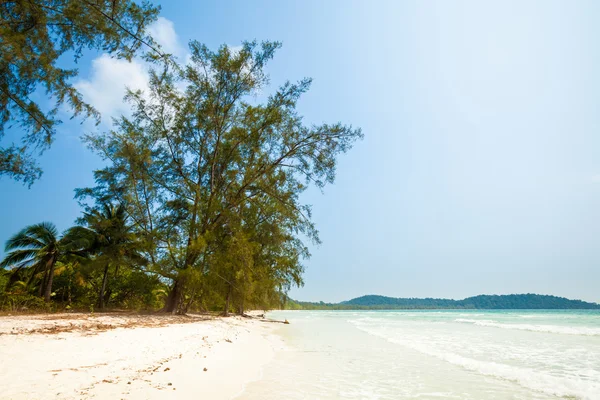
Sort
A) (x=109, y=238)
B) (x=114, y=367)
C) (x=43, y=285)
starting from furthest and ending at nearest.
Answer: (x=109, y=238) → (x=43, y=285) → (x=114, y=367)

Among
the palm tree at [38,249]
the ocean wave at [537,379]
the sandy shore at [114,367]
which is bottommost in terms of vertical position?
the ocean wave at [537,379]

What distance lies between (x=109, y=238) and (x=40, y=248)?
393 cm

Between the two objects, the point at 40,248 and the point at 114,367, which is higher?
the point at 40,248

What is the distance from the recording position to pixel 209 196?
52.4ft

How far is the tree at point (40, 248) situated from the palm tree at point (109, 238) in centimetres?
94

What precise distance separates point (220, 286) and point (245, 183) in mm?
5308

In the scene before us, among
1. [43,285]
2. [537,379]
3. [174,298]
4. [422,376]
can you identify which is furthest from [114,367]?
[43,285]

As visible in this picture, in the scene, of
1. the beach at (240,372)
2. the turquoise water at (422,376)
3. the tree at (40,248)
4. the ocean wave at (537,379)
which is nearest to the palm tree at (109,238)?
the tree at (40,248)

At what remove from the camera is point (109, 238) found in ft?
69.7

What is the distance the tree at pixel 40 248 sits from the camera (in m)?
19.9

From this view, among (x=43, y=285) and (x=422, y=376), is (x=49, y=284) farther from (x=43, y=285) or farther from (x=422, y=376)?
(x=422, y=376)

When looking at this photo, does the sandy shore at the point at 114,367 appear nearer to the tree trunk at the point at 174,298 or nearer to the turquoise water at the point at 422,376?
the turquoise water at the point at 422,376

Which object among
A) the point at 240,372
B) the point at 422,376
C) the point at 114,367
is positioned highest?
the point at 114,367

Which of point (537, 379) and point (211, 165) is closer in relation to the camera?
point (537, 379)
